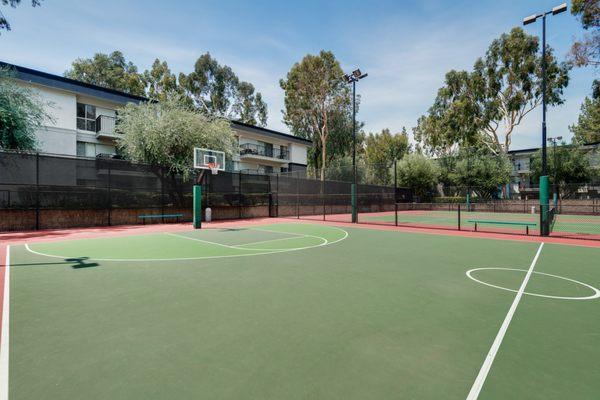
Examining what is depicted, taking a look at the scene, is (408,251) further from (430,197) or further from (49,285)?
(430,197)

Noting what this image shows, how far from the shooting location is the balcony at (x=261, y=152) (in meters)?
34.2

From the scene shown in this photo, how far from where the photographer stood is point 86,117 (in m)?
24.0

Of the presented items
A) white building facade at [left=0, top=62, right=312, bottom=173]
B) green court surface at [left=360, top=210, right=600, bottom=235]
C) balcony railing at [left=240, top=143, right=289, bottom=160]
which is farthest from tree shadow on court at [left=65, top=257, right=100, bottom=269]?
balcony railing at [left=240, top=143, right=289, bottom=160]

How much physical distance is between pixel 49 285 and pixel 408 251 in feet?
28.3

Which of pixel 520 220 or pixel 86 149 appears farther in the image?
pixel 86 149

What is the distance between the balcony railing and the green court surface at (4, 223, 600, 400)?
2740 centimetres

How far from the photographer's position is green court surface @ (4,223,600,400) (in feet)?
8.60

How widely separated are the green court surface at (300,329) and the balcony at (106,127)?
18.5 meters

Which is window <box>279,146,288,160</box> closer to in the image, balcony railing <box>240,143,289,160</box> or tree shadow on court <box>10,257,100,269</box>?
balcony railing <box>240,143,289,160</box>

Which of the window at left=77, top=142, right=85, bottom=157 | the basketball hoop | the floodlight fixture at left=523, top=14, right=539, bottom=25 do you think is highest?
the floodlight fixture at left=523, top=14, right=539, bottom=25

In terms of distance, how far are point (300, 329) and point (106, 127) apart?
2560 cm

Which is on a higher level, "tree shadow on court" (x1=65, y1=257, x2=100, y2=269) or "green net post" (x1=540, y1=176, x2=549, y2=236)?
"green net post" (x1=540, y1=176, x2=549, y2=236)

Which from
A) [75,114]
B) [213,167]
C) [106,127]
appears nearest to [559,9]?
[213,167]

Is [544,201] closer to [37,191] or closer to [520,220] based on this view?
[520,220]
